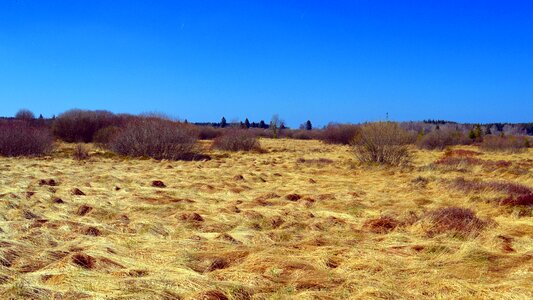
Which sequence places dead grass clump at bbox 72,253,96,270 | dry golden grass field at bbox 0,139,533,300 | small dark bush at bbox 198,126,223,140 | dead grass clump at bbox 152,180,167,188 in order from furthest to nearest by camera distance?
small dark bush at bbox 198,126,223,140, dead grass clump at bbox 152,180,167,188, dead grass clump at bbox 72,253,96,270, dry golden grass field at bbox 0,139,533,300

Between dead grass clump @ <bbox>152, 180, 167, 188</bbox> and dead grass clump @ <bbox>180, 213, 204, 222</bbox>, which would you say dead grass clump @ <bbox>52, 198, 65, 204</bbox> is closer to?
dead grass clump @ <bbox>180, 213, 204, 222</bbox>

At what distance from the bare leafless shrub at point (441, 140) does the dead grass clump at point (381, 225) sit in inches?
1223

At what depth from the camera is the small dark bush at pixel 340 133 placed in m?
44.1

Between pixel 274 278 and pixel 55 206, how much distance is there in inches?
212

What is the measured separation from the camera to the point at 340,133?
44.9m

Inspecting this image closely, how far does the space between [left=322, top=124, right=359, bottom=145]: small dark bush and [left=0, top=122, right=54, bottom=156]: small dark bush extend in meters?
27.2

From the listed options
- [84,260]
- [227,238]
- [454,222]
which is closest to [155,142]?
[227,238]

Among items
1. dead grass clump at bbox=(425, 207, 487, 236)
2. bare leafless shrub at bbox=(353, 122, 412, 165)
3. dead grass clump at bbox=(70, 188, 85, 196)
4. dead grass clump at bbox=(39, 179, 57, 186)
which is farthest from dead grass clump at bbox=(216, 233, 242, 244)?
bare leafless shrub at bbox=(353, 122, 412, 165)

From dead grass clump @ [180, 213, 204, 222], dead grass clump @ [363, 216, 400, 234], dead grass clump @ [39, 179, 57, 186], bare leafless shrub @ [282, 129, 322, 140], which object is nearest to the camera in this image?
dead grass clump @ [363, 216, 400, 234]

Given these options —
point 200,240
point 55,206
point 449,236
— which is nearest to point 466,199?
point 449,236

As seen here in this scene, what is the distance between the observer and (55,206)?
8.47m

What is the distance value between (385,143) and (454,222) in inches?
460

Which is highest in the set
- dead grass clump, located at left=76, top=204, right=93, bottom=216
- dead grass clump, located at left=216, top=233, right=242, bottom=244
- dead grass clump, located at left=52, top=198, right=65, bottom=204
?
dead grass clump, located at left=52, top=198, right=65, bottom=204

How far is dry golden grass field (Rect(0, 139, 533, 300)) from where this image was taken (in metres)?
4.40
